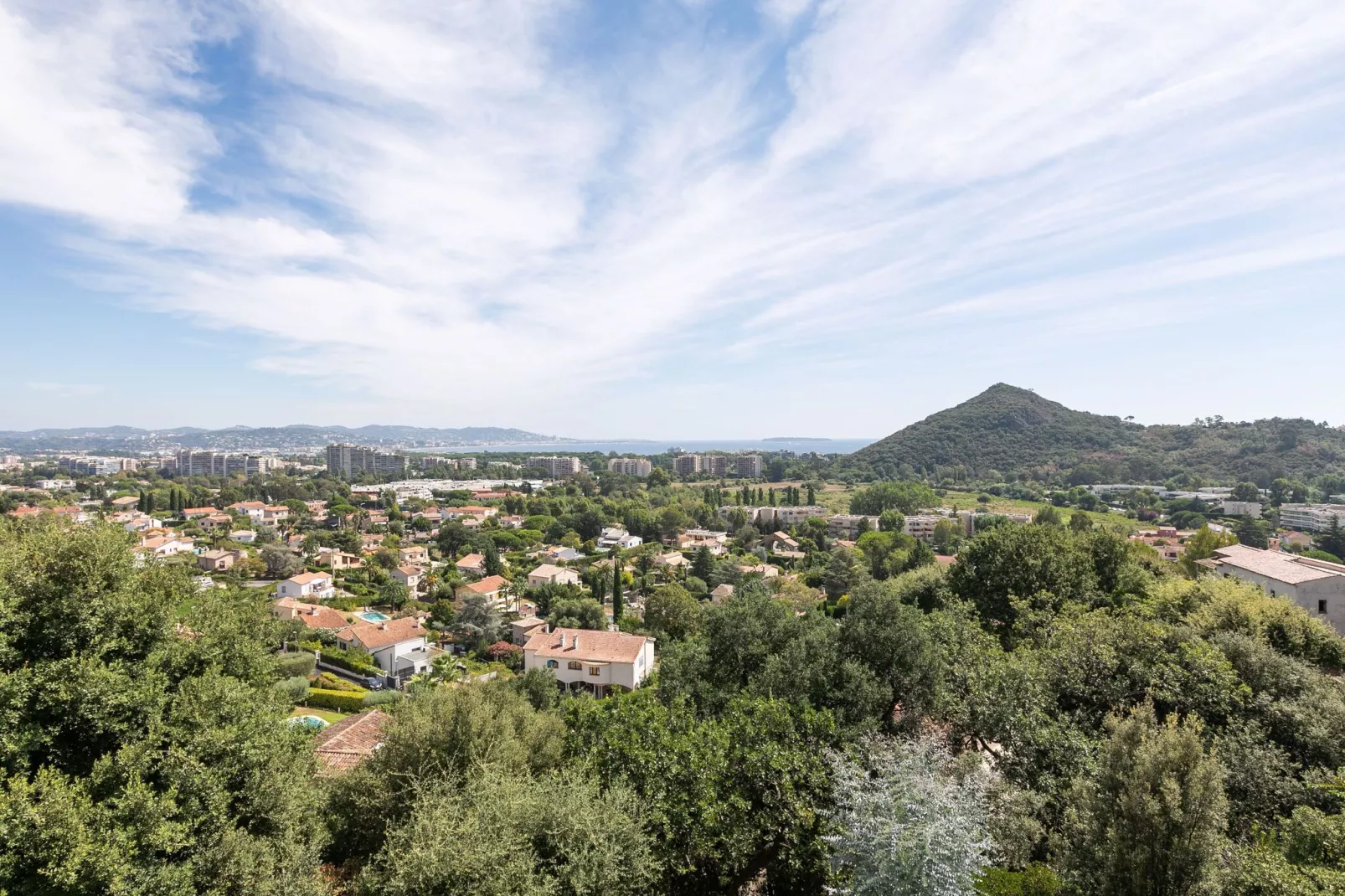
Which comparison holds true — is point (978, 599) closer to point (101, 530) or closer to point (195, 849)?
point (195, 849)

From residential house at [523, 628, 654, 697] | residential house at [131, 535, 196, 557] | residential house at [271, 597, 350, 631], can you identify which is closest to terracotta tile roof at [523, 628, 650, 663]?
residential house at [523, 628, 654, 697]

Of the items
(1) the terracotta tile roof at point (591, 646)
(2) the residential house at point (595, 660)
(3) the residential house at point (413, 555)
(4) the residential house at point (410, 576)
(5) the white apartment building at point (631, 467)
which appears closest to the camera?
(2) the residential house at point (595, 660)

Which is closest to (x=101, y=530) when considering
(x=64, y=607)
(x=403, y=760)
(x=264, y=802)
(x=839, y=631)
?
(x=64, y=607)

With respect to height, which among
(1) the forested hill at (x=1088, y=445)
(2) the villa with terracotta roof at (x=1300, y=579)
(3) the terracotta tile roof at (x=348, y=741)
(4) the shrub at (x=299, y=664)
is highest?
(1) the forested hill at (x=1088, y=445)

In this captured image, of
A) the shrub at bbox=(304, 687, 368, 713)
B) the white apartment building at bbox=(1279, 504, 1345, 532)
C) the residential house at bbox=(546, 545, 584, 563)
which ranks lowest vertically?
the residential house at bbox=(546, 545, 584, 563)

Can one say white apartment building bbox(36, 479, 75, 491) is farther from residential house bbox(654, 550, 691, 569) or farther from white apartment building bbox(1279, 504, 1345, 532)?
white apartment building bbox(1279, 504, 1345, 532)

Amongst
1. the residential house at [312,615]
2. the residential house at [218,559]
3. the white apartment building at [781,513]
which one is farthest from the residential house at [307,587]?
the white apartment building at [781,513]

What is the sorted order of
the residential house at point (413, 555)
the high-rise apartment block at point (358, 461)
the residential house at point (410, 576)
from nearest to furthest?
the residential house at point (410, 576)
the residential house at point (413, 555)
the high-rise apartment block at point (358, 461)

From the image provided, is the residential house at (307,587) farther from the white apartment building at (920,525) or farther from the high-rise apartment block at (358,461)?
the high-rise apartment block at (358,461)
